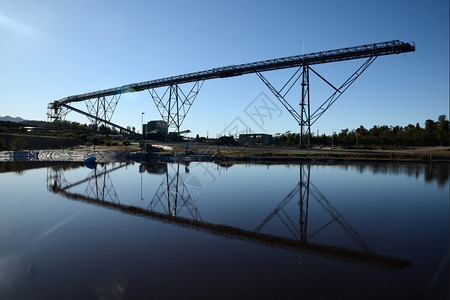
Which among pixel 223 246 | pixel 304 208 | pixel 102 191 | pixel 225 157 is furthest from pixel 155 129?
pixel 223 246

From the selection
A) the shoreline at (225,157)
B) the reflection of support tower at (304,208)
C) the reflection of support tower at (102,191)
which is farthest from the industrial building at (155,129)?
the reflection of support tower at (304,208)

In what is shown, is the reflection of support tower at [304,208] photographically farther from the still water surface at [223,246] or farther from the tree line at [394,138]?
the tree line at [394,138]

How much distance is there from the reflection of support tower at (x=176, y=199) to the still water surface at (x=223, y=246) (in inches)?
2.5

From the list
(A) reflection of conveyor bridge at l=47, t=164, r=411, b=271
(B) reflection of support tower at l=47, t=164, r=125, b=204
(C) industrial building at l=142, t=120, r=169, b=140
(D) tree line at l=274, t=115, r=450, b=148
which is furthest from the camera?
(D) tree line at l=274, t=115, r=450, b=148

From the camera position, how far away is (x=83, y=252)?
19.1ft

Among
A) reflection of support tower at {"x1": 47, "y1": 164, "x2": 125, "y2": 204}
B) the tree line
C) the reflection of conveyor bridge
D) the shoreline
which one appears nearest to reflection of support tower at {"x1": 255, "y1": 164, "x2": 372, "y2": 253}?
the reflection of conveyor bridge

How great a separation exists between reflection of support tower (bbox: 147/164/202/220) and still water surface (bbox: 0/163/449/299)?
6 cm

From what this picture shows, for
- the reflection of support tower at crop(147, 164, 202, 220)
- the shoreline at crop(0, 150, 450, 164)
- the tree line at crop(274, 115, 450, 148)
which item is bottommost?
the reflection of support tower at crop(147, 164, 202, 220)

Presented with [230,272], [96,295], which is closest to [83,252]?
[96,295]

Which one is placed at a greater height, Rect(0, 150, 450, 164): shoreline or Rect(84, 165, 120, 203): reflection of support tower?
Rect(0, 150, 450, 164): shoreline

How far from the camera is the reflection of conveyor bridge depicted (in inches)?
226

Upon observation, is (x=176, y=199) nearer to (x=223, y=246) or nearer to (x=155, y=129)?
(x=223, y=246)

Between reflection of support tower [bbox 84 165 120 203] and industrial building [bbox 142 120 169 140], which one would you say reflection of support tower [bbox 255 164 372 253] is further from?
industrial building [bbox 142 120 169 140]

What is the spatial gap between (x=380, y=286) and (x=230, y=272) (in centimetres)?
243
